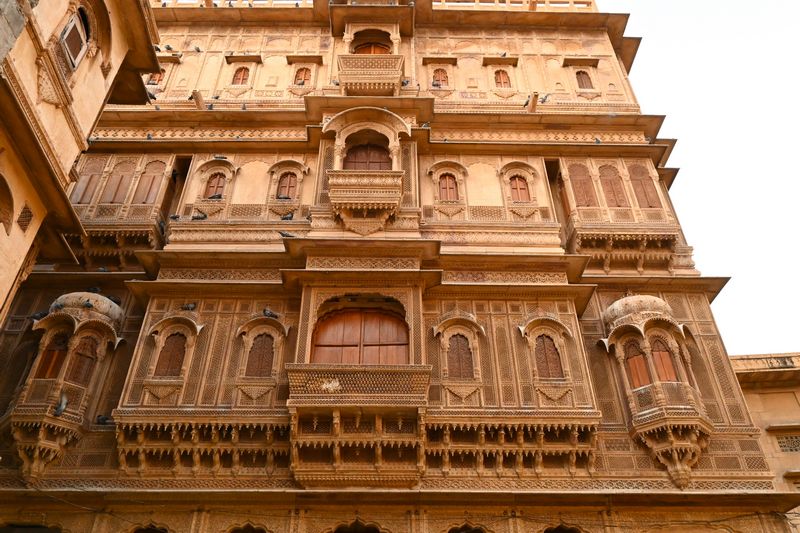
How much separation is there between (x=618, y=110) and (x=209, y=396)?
→ 1227cm

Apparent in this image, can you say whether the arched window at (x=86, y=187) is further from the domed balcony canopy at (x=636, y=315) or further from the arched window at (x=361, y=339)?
the domed balcony canopy at (x=636, y=315)

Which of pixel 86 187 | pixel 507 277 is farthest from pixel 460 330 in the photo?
pixel 86 187

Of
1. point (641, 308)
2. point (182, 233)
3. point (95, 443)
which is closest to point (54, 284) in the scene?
point (182, 233)

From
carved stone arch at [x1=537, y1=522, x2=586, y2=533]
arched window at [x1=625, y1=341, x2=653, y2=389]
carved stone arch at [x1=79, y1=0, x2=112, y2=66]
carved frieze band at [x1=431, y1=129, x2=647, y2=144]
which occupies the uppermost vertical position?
carved frieze band at [x1=431, y1=129, x2=647, y2=144]

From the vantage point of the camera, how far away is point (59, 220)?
34.3 feet

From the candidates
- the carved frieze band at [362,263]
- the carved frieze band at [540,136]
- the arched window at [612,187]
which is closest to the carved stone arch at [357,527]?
the carved frieze band at [362,263]

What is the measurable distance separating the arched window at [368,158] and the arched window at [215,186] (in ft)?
9.65

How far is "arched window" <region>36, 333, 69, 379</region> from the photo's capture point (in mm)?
11172

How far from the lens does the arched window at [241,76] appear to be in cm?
1772

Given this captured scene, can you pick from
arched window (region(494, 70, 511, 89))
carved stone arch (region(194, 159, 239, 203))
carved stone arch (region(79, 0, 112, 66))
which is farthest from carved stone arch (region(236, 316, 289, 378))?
arched window (region(494, 70, 511, 89))

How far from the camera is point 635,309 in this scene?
12.0 meters

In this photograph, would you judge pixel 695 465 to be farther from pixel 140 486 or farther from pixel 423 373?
pixel 140 486

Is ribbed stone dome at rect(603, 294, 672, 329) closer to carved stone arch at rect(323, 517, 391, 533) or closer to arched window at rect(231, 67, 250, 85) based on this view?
carved stone arch at rect(323, 517, 391, 533)

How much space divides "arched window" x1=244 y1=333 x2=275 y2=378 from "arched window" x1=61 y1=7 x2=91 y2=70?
5624 millimetres
